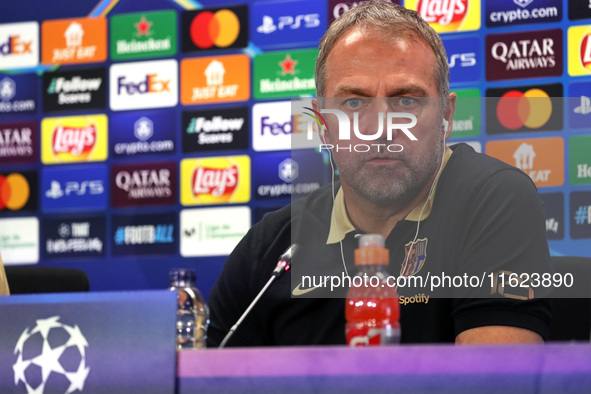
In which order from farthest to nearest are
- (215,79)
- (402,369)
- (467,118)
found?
(215,79) < (467,118) < (402,369)

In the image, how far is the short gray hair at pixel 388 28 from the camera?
54.1 inches

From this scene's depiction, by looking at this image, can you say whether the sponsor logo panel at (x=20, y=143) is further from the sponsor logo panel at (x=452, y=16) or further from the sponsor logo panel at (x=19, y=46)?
the sponsor logo panel at (x=452, y=16)

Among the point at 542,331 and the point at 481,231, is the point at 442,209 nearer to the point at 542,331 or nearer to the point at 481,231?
the point at 481,231

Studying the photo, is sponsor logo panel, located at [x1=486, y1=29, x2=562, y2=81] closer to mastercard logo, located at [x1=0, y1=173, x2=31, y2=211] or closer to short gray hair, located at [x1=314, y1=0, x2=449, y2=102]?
short gray hair, located at [x1=314, y1=0, x2=449, y2=102]

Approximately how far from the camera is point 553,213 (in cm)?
130

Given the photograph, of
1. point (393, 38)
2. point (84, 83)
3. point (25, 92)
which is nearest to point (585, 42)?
point (393, 38)

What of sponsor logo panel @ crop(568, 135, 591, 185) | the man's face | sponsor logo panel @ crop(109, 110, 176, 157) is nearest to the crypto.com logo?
the man's face

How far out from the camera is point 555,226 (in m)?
1.22

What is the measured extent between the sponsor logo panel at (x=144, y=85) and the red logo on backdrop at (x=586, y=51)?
154cm

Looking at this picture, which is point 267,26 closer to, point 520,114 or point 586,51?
point 586,51

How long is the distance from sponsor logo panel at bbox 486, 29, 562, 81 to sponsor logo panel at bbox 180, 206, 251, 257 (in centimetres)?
108

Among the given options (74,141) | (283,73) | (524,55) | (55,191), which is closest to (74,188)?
(55,191)

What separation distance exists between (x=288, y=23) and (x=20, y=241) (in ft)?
4.58

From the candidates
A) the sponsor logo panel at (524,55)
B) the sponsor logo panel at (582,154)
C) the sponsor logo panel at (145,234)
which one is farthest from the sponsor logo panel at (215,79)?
the sponsor logo panel at (582,154)
